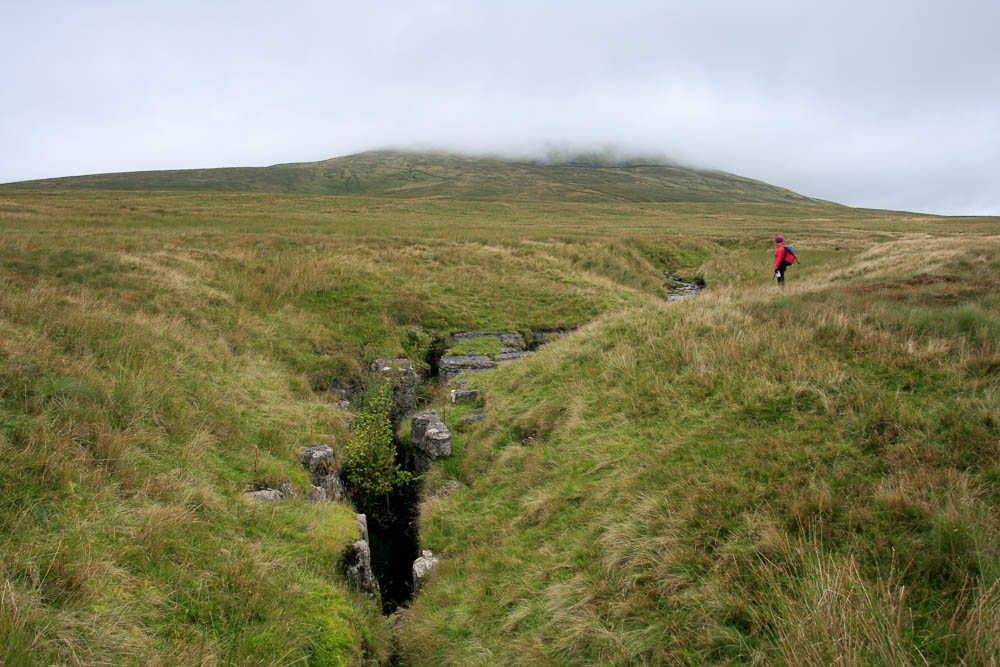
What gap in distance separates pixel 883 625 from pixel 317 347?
1421cm

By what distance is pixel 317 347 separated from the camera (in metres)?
14.7

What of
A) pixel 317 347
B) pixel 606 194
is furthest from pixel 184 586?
pixel 606 194

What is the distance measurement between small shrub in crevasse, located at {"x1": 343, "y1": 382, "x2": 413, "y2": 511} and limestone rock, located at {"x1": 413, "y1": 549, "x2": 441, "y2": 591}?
1.90m

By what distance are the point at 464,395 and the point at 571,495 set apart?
6209mm

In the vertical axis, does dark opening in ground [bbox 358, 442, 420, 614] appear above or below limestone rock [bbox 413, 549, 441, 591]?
below

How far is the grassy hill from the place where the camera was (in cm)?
380

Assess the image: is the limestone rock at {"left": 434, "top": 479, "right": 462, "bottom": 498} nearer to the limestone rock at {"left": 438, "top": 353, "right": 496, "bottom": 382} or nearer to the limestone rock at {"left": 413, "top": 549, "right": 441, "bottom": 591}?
the limestone rock at {"left": 413, "top": 549, "right": 441, "bottom": 591}

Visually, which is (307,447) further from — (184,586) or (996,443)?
(996,443)

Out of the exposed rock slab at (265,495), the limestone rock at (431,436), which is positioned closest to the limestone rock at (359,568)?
the exposed rock slab at (265,495)

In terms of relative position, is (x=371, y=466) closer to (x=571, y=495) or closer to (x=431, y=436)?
(x=431, y=436)

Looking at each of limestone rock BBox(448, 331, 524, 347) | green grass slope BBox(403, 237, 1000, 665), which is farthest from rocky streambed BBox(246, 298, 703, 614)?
green grass slope BBox(403, 237, 1000, 665)

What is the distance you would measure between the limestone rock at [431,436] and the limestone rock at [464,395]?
54.8 inches

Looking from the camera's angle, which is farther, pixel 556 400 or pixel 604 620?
pixel 556 400

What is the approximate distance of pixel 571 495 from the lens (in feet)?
22.8
